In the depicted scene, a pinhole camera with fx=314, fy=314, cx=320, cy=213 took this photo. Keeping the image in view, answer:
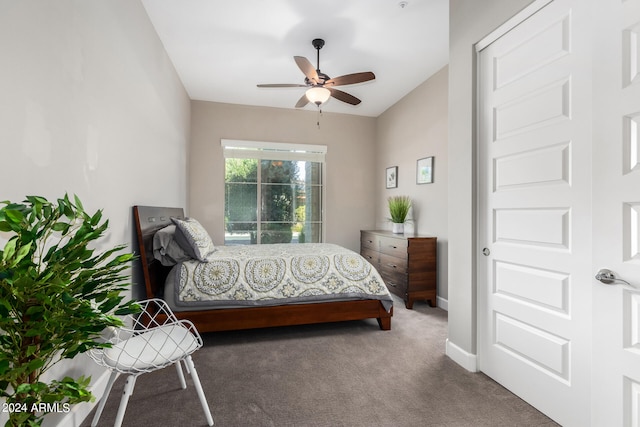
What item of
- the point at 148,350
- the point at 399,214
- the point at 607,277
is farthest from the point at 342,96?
the point at 148,350

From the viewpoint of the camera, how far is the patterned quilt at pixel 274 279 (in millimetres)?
2594

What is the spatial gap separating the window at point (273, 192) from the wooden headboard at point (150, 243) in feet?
6.36

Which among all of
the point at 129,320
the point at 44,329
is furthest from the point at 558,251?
the point at 129,320

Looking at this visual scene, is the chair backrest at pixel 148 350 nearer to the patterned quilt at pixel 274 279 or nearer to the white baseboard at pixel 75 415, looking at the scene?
the white baseboard at pixel 75 415

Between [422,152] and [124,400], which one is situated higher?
[422,152]

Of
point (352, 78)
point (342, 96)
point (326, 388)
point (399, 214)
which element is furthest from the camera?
point (399, 214)

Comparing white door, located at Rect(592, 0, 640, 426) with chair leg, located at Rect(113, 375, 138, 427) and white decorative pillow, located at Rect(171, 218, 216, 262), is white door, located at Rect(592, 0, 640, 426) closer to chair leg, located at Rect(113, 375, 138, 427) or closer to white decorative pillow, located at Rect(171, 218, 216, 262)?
chair leg, located at Rect(113, 375, 138, 427)

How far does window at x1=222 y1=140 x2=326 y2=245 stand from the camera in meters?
5.07

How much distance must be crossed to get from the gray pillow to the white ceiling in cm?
196

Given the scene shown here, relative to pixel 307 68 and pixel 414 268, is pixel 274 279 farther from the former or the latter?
pixel 307 68

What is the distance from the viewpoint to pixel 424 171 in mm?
4090

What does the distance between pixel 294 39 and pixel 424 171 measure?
2224 millimetres

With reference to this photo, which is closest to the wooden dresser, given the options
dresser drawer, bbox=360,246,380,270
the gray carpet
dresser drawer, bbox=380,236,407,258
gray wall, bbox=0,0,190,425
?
dresser drawer, bbox=380,236,407,258

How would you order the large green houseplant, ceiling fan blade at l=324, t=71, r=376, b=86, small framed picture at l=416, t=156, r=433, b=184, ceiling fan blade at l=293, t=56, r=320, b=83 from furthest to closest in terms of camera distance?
small framed picture at l=416, t=156, r=433, b=184
ceiling fan blade at l=324, t=71, r=376, b=86
ceiling fan blade at l=293, t=56, r=320, b=83
the large green houseplant
